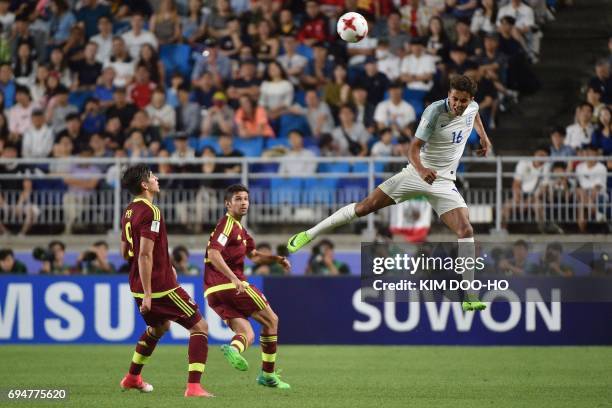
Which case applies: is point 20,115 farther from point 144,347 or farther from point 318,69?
point 144,347

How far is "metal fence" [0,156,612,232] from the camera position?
17.5 metres

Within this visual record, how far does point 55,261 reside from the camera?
60.1 ft

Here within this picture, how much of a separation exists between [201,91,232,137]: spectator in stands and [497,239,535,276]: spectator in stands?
15.3ft

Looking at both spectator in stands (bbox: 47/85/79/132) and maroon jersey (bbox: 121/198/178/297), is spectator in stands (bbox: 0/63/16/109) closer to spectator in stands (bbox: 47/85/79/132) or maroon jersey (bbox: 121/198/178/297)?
spectator in stands (bbox: 47/85/79/132)

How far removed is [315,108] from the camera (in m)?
19.8

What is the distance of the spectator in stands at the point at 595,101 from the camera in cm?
1877

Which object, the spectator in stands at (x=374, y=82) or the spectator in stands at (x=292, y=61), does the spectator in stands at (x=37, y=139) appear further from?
the spectator in stands at (x=374, y=82)

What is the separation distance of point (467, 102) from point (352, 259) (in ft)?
25.0

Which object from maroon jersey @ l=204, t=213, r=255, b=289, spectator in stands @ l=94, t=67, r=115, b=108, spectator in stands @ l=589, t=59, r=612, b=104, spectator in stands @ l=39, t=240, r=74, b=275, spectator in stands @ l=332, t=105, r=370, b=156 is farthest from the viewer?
spectator in stands @ l=94, t=67, r=115, b=108

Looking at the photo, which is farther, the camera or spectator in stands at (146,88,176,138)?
spectator in stands at (146,88,176,138)

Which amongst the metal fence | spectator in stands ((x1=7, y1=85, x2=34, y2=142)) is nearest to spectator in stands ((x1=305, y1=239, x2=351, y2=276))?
the metal fence

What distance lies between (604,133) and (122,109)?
780 cm

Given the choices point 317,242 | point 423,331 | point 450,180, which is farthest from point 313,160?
point 450,180

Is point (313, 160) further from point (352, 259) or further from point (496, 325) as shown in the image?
point (496, 325)
